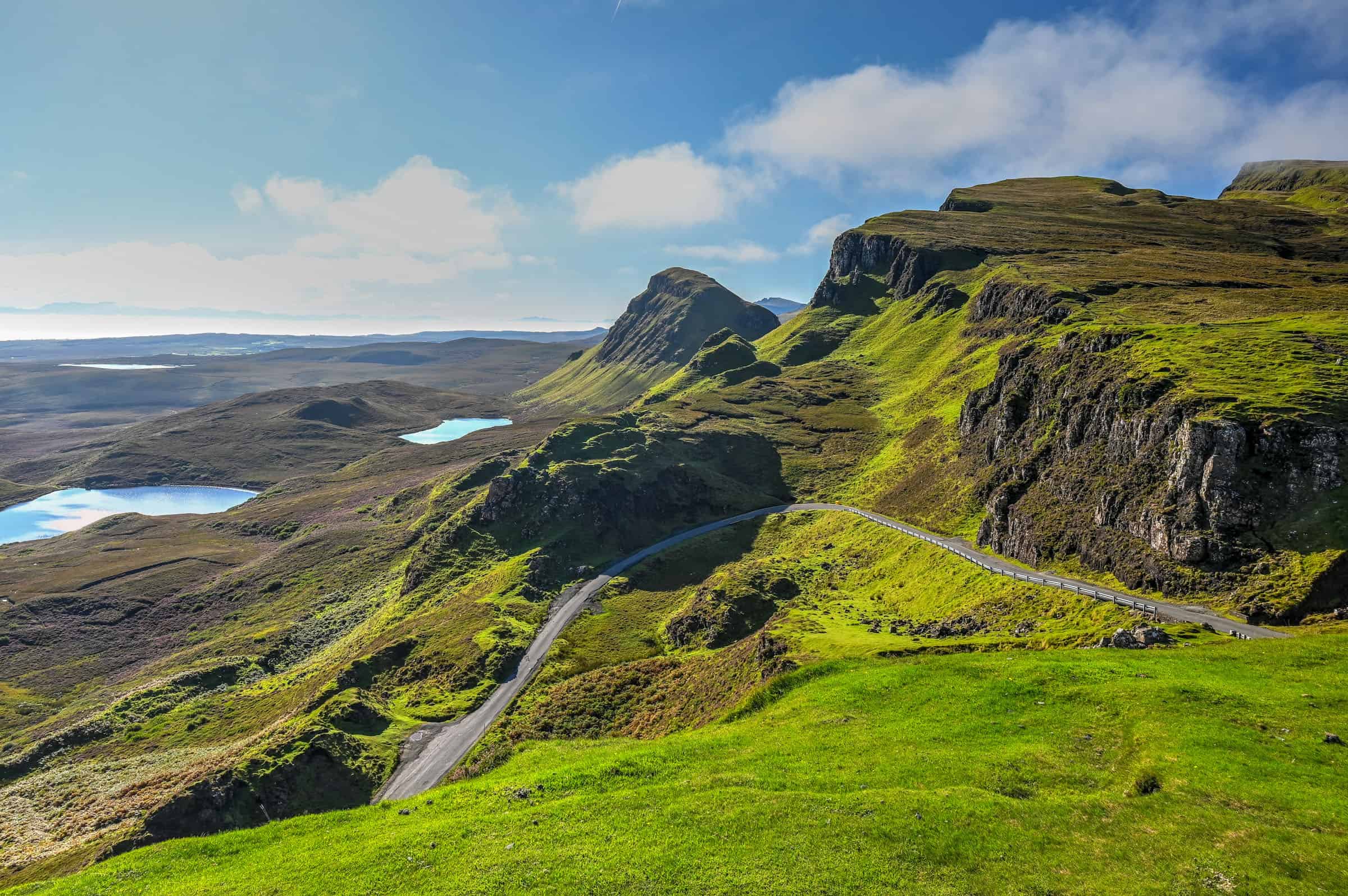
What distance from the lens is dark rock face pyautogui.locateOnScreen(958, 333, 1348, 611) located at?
47188mm

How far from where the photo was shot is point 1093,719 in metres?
30.6

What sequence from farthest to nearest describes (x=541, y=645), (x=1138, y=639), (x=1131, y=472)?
(x=541, y=645), (x=1131, y=472), (x=1138, y=639)

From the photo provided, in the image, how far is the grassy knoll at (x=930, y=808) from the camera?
21.5 m

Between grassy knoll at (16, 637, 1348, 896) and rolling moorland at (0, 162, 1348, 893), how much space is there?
17 centimetres

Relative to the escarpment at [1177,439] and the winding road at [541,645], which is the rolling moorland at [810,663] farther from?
the winding road at [541,645]

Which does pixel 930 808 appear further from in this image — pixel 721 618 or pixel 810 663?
pixel 721 618

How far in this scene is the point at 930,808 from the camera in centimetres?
2508

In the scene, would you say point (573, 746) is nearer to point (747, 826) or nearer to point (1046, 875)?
point (747, 826)

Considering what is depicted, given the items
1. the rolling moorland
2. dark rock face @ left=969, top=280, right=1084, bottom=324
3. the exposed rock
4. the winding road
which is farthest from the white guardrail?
dark rock face @ left=969, top=280, right=1084, bottom=324

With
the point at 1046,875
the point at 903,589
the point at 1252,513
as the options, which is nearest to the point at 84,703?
the point at 903,589

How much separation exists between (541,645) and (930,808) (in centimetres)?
5851

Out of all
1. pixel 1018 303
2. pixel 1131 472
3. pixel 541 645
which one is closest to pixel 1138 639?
pixel 1131 472

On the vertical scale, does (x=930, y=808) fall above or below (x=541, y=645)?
above

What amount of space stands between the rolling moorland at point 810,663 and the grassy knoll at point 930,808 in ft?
0.55
